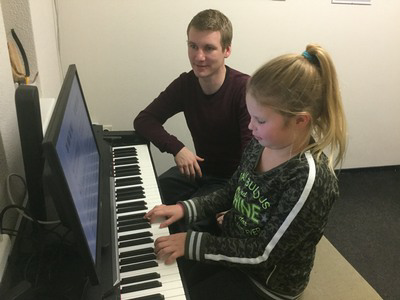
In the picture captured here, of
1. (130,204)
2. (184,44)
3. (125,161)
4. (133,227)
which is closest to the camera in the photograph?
(133,227)

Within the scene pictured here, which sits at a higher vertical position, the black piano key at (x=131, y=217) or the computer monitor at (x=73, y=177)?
the computer monitor at (x=73, y=177)

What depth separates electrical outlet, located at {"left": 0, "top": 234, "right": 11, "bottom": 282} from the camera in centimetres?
79

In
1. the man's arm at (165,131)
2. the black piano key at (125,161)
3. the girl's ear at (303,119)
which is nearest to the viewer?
the girl's ear at (303,119)

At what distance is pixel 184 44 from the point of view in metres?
2.09

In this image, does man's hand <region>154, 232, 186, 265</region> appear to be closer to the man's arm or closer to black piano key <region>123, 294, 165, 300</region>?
black piano key <region>123, 294, 165, 300</region>

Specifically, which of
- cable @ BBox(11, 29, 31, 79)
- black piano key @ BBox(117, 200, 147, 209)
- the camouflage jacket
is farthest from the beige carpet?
cable @ BBox(11, 29, 31, 79)

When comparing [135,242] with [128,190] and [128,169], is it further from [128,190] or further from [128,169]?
[128,169]

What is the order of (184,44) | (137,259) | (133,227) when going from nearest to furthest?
(137,259) → (133,227) → (184,44)

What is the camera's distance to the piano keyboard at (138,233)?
84 cm

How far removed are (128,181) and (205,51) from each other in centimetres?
66

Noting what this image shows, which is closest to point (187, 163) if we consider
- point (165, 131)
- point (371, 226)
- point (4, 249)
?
point (165, 131)

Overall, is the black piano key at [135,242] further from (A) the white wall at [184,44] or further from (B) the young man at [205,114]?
(A) the white wall at [184,44]

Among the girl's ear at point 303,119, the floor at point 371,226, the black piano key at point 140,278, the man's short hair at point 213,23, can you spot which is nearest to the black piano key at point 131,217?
the black piano key at point 140,278

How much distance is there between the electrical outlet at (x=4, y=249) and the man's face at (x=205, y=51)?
3.27 feet
